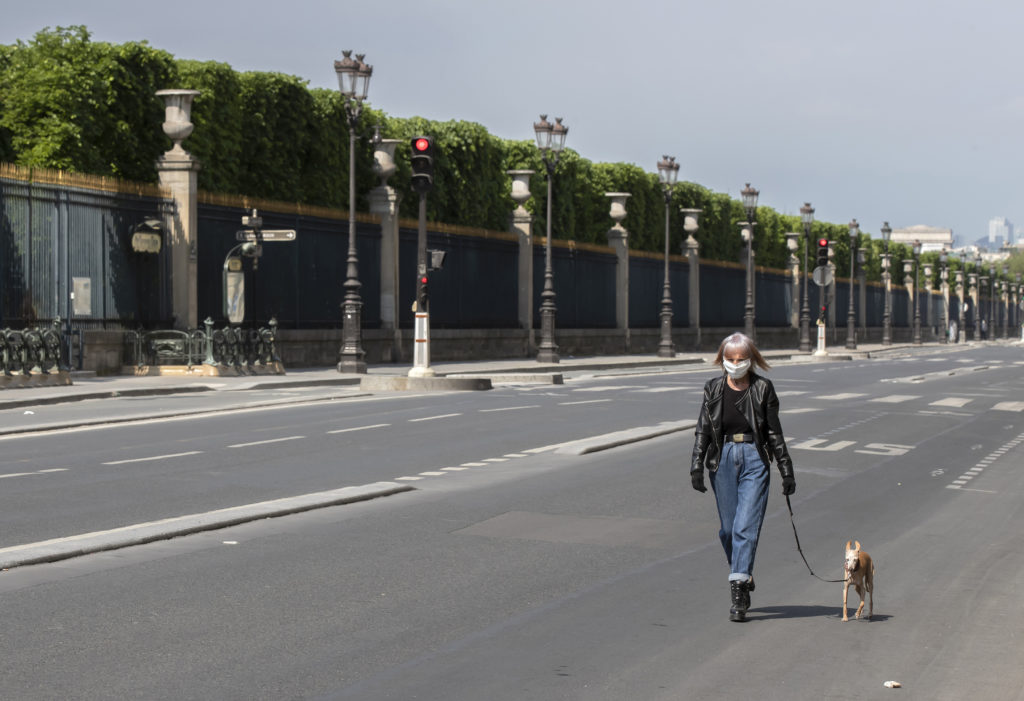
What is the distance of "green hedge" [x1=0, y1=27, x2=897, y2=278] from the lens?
117 feet

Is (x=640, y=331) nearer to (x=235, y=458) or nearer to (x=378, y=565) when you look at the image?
(x=235, y=458)

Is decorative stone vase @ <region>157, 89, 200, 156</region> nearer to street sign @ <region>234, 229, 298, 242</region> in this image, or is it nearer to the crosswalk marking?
street sign @ <region>234, 229, 298, 242</region>

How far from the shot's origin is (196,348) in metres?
33.4

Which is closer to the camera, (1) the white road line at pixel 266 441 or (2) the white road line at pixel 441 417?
(1) the white road line at pixel 266 441

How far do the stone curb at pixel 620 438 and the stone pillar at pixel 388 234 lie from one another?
22382 mm

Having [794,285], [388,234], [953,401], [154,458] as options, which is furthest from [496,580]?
[794,285]

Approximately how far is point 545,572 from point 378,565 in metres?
1.11

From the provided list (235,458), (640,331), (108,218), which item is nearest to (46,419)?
(235,458)

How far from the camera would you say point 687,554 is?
10.6m

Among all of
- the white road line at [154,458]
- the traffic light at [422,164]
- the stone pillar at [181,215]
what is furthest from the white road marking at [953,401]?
the stone pillar at [181,215]

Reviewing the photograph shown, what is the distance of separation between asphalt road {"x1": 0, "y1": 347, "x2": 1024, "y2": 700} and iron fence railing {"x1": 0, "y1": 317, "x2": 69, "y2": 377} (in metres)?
8.82

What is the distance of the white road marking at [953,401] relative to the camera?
1127 inches

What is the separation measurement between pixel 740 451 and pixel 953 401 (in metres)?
22.7

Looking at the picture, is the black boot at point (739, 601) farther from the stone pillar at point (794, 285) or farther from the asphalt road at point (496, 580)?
the stone pillar at point (794, 285)
